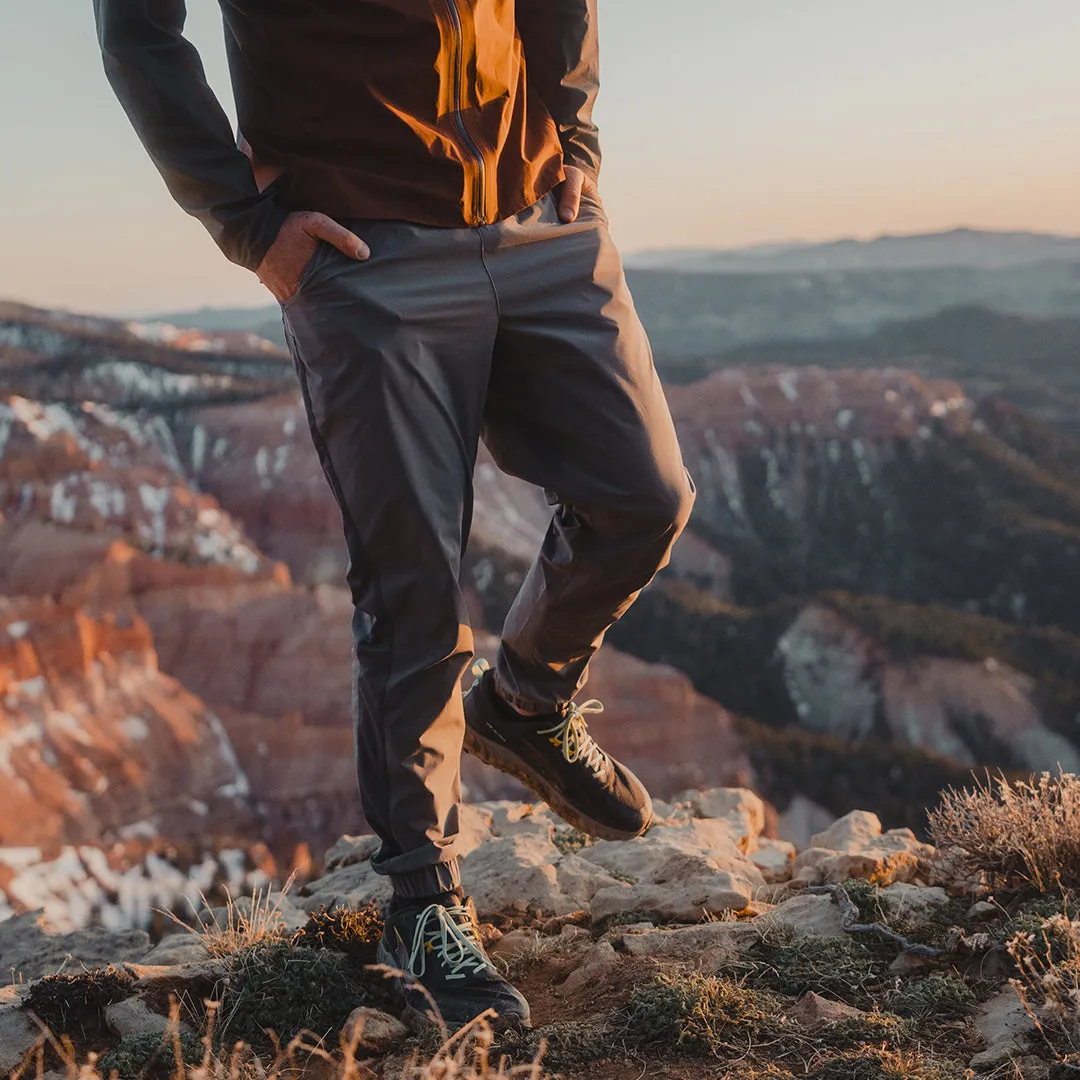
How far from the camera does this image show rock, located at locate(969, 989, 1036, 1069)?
1783 mm

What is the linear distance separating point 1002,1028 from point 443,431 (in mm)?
1405

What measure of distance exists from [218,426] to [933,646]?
3096 cm

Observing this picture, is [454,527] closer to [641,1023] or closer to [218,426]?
[641,1023]

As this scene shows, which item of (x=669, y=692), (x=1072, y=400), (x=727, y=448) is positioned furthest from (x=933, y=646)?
(x=1072, y=400)

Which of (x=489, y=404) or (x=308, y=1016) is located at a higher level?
(x=489, y=404)

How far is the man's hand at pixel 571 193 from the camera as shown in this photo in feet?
6.91

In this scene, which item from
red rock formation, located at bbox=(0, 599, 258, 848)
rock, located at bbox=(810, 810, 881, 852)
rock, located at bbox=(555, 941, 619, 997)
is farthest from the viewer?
red rock formation, located at bbox=(0, 599, 258, 848)

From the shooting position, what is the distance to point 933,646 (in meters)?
43.9

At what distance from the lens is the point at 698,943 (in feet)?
7.67

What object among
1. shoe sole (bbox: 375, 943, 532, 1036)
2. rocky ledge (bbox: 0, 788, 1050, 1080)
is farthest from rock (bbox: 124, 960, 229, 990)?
shoe sole (bbox: 375, 943, 532, 1036)

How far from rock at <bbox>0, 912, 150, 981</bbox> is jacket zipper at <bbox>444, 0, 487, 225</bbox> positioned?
101 inches

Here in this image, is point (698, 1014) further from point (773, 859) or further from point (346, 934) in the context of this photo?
point (773, 859)

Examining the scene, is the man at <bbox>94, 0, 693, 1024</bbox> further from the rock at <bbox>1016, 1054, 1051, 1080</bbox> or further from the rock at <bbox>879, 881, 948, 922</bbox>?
the rock at <bbox>879, 881, 948, 922</bbox>

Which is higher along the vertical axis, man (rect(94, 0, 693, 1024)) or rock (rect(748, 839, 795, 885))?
man (rect(94, 0, 693, 1024))
